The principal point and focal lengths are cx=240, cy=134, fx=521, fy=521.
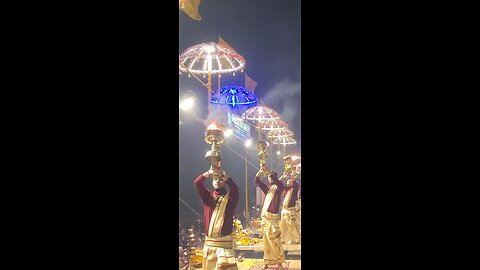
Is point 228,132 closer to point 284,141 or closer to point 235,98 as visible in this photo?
point 235,98

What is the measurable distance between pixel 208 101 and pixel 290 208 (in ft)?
3.59

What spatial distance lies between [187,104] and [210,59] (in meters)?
0.33

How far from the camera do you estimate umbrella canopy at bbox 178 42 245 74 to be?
3250 mm

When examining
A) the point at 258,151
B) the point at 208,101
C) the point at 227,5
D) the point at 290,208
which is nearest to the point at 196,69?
the point at 208,101

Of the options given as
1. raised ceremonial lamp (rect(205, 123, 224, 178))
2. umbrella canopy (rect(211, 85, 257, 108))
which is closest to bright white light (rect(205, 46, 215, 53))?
umbrella canopy (rect(211, 85, 257, 108))

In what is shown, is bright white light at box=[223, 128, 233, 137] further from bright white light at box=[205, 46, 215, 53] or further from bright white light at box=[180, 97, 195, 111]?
bright white light at box=[205, 46, 215, 53]

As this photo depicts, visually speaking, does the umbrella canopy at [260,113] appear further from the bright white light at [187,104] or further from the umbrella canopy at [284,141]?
the bright white light at [187,104]

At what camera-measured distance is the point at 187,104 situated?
325 cm

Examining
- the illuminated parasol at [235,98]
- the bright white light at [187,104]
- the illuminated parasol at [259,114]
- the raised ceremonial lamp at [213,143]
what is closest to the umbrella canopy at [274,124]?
the illuminated parasol at [259,114]

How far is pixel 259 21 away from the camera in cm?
334

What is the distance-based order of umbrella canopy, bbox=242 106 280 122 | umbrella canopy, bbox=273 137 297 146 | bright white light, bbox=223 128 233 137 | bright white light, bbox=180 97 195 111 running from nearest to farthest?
bright white light, bbox=180 97 195 111, bright white light, bbox=223 128 233 137, umbrella canopy, bbox=242 106 280 122, umbrella canopy, bbox=273 137 297 146

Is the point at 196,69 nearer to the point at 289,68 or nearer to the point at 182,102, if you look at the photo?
the point at 182,102

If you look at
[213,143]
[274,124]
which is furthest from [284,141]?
[213,143]

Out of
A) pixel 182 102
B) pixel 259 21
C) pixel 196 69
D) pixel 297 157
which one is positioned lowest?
pixel 297 157
